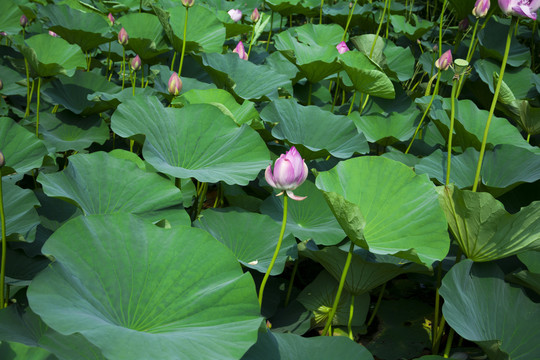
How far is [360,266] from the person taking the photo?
1358 millimetres

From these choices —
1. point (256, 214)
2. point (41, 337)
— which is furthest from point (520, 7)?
point (41, 337)

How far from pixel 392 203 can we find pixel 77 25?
1.93 metres

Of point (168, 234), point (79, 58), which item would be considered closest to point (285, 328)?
point (168, 234)

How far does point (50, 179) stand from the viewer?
4.16ft

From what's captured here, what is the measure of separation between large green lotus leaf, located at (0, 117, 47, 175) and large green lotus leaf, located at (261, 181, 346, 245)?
706mm

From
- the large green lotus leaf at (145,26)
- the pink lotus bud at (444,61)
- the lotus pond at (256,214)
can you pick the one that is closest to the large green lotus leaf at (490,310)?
the lotus pond at (256,214)

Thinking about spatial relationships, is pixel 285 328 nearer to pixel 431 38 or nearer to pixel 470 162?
A: pixel 470 162

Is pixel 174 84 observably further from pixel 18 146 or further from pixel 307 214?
pixel 307 214

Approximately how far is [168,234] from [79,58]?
4.65ft

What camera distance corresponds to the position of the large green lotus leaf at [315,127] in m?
1.82

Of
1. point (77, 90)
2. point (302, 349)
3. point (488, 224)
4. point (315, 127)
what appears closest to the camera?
point (302, 349)

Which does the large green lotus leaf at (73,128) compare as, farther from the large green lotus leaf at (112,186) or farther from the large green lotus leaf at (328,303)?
the large green lotus leaf at (328,303)

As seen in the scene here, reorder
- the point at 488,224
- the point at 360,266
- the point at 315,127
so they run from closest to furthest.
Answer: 1. the point at 488,224
2. the point at 360,266
3. the point at 315,127

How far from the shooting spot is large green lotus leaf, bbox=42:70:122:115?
2.08 meters
